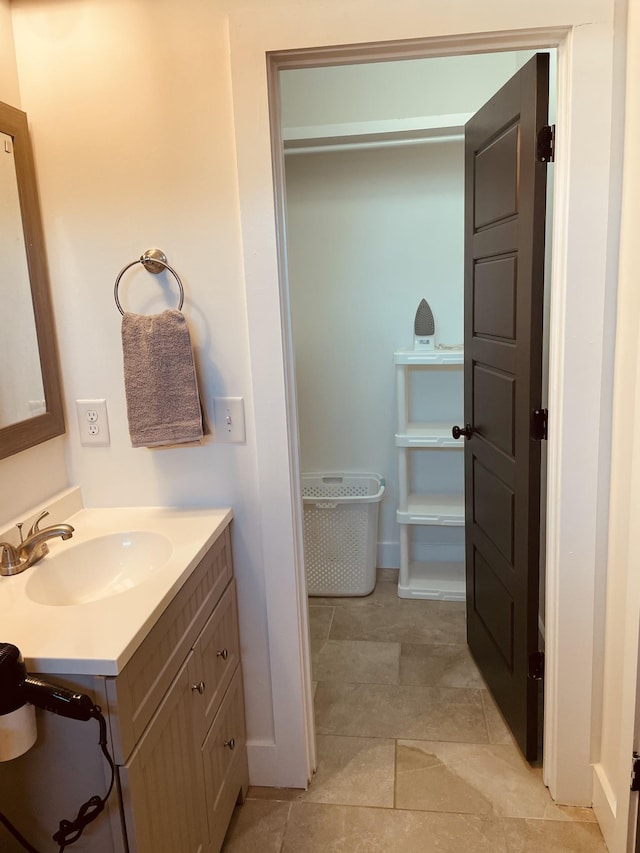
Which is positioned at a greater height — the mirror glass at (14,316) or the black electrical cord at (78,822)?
the mirror glass at (14,316)

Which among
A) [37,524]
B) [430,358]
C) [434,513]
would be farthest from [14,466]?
[434,513]

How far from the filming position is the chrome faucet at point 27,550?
56.3 inches

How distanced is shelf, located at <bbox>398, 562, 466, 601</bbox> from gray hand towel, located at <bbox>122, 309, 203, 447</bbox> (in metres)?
1.79

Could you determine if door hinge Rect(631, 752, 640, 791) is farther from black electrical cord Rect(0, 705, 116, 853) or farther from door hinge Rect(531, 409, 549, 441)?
black electrical cord Rect(0, 705, 116, 853)

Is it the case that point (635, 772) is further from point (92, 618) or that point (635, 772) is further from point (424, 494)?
point (424, 494)

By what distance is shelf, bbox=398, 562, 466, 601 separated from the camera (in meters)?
3.06

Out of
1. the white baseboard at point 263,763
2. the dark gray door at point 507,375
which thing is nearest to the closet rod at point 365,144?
the dark gray door at point 507,375

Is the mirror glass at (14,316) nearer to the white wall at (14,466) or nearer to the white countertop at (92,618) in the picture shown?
the white wall at (14,466)

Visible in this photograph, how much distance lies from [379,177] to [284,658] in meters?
2.22

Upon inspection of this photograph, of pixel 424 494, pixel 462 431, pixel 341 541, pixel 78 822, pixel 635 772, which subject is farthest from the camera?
pixel 424 494

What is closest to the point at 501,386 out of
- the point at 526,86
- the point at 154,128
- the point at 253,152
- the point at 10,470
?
the point at 526,86

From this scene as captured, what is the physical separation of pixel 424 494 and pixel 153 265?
2.01 meters

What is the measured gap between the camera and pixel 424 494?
3268mm

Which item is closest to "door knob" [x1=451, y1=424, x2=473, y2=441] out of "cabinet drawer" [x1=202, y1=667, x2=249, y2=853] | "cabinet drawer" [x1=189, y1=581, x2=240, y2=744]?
"cabinet drawer" [x1=189, y1=581, x2=240, y2=744]
